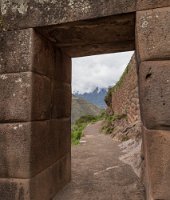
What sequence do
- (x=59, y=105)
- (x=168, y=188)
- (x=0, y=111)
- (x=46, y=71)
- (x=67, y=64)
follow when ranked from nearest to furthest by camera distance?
(x=168, y=188), (x=0, y=111), (x=46, y=71), (x=59, y=105), (x=67, y=64)

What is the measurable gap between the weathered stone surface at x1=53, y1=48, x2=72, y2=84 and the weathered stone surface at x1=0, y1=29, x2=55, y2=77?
0.56 meters

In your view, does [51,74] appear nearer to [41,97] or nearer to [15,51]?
[41,97]

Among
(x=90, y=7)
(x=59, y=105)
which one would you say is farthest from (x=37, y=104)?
(x=90, y=7)

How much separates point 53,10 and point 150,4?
968mm

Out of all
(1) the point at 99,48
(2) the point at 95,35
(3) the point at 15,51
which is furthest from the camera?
(1) the point at 99,48

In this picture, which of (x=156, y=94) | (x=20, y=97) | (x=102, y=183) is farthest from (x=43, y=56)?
(x=102, y=183)

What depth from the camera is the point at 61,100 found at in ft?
11.0

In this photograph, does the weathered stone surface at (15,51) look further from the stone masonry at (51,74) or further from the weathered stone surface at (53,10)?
the weathered stone surface at (53,10)

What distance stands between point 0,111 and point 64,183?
153 cm

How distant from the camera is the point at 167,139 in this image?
2010 millimetres

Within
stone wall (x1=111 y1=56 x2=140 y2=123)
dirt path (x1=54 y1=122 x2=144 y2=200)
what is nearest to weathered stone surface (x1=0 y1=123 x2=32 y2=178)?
dirt path (x1=54 y1=122 x2=144 y2=200)

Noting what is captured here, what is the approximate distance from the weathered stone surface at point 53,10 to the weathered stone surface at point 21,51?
4.1 inches

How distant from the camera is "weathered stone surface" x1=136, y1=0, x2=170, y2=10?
2127 mm

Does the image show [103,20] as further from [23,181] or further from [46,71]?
[23,181]
